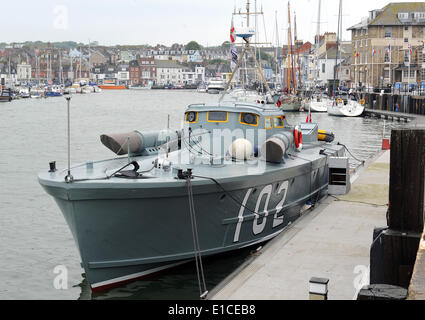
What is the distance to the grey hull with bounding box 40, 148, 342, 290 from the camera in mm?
11523

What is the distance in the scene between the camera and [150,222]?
11914 millimetres

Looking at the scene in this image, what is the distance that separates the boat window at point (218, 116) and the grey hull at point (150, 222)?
2170 mm

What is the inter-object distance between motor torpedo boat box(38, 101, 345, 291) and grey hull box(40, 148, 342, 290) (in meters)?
0.02

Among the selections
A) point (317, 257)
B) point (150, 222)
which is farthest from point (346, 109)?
point (150, 222)

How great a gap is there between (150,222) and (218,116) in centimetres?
454

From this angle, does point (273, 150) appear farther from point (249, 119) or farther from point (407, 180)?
point (407, 180)

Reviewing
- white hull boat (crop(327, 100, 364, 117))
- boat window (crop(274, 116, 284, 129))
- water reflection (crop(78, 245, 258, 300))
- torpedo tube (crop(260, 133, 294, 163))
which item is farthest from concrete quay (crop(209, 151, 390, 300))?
white hull boat (crop(327, 100, 364, 117))

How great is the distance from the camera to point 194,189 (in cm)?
1202

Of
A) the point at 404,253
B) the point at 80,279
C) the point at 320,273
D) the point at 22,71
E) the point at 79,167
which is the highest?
the point at 22,71

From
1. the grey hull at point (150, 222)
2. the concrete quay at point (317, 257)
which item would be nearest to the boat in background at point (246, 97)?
the concrete quay at point (317, 257)

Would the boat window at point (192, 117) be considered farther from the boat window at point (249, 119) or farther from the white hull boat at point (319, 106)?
the white hull boat at point (319, 106)
